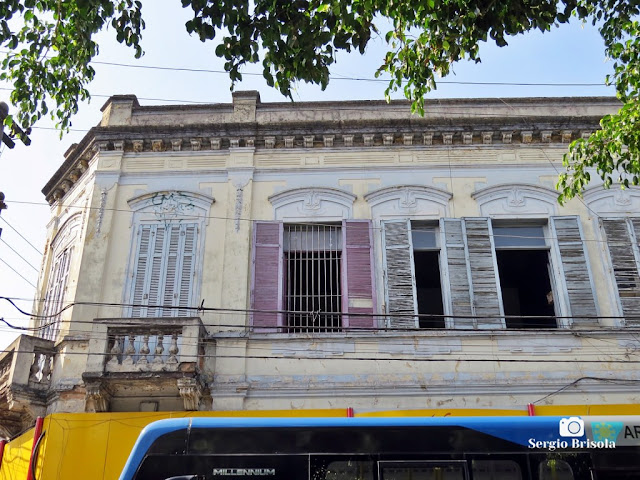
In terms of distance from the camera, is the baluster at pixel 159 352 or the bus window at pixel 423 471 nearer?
the bus window at pixel 423 471

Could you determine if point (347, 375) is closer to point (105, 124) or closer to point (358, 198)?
point (358, 198)

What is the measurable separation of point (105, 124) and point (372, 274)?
6.74m

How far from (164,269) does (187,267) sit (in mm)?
450

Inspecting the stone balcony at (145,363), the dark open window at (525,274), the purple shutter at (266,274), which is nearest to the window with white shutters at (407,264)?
the dark open window at (525,274)

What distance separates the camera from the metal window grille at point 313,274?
41.9ft

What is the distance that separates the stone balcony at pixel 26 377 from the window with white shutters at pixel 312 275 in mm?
3927

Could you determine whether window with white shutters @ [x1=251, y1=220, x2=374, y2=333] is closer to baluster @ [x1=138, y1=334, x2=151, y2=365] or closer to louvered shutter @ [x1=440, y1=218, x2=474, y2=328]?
louvered shutter @ [x1=440, y1=218, x2=474, y2=328]

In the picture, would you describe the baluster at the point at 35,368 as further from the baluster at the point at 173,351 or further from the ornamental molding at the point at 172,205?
the ornamental molding at the point at 172,205

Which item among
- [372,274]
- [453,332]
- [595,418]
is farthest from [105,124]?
[595,418]

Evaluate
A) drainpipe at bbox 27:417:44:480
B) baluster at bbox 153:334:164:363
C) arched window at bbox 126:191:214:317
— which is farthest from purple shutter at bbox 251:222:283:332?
drainpipe at bbox 27:417:44:480

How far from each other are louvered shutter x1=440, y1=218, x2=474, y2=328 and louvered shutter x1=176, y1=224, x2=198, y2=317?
4918mm

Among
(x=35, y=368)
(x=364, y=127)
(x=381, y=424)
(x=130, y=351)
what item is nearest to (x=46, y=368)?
(x=35, y=368)

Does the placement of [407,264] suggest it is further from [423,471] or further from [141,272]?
[423,471]

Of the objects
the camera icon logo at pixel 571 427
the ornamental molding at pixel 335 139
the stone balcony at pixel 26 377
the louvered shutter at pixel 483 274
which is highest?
the ornamental molding at pixel 335 139
